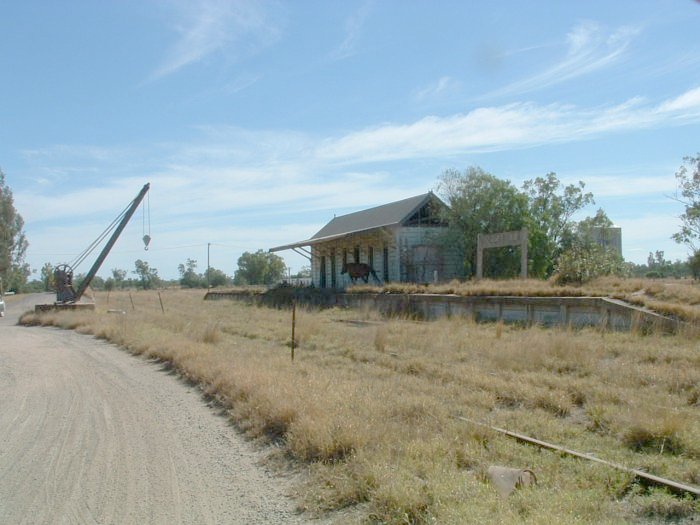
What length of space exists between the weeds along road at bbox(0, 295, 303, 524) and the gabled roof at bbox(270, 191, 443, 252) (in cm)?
2109

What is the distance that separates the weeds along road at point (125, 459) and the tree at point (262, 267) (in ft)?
223

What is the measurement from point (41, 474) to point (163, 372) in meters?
6.70

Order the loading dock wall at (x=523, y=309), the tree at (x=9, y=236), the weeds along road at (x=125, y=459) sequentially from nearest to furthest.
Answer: the weeds along road at (x=125, y=459)
the loading dock wall at (x=523, y=309)
the tree at (x=9, y=236)

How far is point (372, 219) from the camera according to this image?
36656mm

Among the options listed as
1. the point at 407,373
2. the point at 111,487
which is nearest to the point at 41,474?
the point at 111,487

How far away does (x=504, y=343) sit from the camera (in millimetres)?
12797

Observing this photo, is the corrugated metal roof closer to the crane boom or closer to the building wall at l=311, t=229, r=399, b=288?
the building wall at l=311, t=229, r=399, b=288

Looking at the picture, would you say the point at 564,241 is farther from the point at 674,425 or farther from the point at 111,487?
the point at 111,487

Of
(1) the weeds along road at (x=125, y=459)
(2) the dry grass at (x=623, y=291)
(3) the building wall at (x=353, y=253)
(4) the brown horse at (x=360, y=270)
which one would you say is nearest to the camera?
(1) the weeds along road at (x=125, y=459)

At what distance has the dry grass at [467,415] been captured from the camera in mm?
4984

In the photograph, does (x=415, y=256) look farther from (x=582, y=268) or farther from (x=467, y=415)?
(x=467, y=415)

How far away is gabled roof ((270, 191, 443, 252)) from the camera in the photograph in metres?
31.8

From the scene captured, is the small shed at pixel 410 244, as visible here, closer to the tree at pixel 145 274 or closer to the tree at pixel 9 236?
the tree at pixel 9 236

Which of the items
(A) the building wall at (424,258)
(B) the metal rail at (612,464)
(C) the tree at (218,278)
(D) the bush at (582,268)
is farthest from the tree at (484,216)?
(C) the tree at (218,278)
